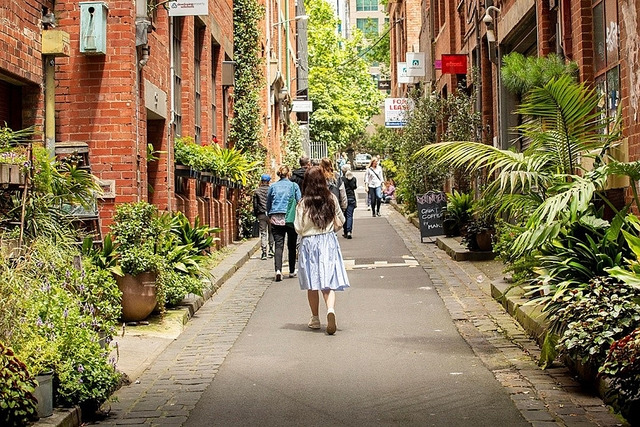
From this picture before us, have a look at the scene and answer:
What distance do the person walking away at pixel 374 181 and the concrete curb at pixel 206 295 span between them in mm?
8622

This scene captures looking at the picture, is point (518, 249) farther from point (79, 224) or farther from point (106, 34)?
point (106, 34)

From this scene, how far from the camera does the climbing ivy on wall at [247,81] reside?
2403 cm

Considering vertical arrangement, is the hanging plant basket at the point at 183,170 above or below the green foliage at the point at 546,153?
above

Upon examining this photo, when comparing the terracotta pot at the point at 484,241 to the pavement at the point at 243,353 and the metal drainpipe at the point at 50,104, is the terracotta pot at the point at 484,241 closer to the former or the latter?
the pavement at the point at 243,353

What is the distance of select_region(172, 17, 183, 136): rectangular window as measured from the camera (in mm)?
17141

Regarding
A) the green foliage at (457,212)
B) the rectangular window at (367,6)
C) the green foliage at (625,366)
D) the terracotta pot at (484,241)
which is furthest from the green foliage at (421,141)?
the rectangular window at (367,6)

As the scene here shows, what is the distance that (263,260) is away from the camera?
18.6 m

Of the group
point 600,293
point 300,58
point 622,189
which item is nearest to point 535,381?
point 600,293

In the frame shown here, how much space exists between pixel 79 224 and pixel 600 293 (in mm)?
6137

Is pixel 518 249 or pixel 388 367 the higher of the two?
pixel 518 249

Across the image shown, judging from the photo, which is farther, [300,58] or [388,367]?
[300,58]

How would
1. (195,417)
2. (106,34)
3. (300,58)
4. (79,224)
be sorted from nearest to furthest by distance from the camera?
(195,417) < (79,224) < (106,34) < (300,58)

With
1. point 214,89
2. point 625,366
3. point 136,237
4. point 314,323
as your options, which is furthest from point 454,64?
point 625,366

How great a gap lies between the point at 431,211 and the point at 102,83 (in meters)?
9.64
